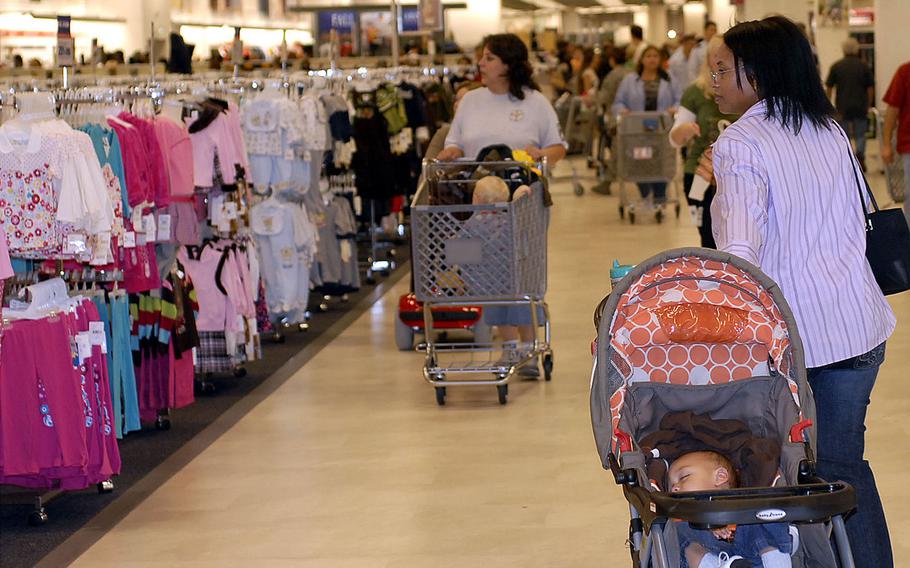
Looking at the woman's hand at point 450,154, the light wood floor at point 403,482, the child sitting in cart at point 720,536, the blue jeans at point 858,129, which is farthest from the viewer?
the blue jeans at point 858,129

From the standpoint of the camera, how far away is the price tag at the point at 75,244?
5.37 m

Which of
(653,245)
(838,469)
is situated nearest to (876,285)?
(838,469)

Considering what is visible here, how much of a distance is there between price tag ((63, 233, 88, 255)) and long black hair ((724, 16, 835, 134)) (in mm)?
2960

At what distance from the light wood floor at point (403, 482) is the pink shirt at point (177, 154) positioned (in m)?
1.15

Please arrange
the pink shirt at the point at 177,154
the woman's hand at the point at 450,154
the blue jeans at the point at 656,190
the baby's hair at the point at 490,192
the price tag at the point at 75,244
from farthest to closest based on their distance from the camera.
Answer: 1. the blue jeans at the point at 656,190
2. the woman's hand at the point at 450,154
3. the baby's hair at the point at 490,192
4. the pink shirt at the point at 177,154
5. the price tag at the point at 75,244

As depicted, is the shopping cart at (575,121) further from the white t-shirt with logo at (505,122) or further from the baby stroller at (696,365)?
the baby stroller at (696,365)

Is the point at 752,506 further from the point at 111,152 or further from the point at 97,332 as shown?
the point at 111,152

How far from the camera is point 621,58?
62.5 ft

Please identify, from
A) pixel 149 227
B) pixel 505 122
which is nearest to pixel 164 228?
pixel 149 227

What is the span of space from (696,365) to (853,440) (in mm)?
470

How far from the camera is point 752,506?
265cm

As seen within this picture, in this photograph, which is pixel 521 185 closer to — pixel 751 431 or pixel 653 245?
pixel 751 431

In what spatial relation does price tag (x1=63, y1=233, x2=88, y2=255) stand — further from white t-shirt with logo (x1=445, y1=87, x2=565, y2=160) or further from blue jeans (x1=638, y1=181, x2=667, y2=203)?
blue jeans (x1=638, y1=181, x2=667, y2=203)

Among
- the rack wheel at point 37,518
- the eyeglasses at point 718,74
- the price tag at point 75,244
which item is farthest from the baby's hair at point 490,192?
the eyeglasses at point 718,74
